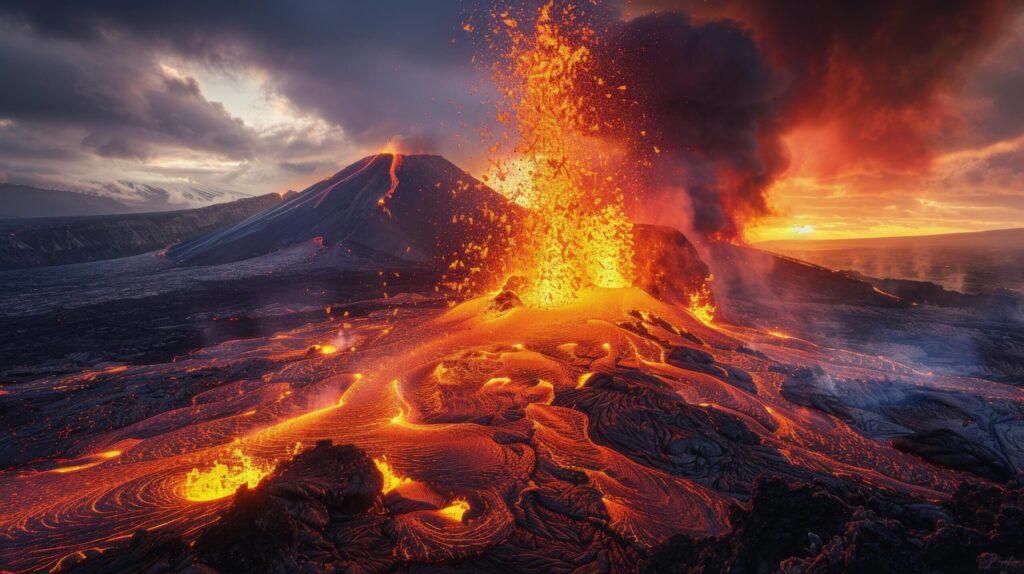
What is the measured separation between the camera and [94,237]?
63.0 metres

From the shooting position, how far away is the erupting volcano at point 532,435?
4.61 meters

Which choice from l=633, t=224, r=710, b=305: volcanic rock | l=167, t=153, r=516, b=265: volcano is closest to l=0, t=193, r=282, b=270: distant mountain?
l=167, t=153, r=516, b=265: volcano

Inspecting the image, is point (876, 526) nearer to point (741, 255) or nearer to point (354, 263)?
point (741, 255)

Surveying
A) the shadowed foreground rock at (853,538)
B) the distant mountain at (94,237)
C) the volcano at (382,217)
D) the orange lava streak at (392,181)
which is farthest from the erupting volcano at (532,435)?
the distant mountain at (94,237)

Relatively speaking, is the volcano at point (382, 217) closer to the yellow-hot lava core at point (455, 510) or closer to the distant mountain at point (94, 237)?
the distant mountain at point (94, 237)

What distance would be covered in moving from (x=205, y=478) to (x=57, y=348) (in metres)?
17.0

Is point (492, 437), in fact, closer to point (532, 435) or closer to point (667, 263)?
point (532, 435)

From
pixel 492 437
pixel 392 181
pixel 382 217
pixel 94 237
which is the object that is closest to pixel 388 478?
pixel 492 437

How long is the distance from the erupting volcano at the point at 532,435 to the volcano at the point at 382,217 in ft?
96.0

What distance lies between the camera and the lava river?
19.7ft

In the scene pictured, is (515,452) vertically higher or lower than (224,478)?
higher

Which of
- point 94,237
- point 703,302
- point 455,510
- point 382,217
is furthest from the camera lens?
point 94,237

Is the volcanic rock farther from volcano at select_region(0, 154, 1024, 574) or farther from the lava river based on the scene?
the lava river

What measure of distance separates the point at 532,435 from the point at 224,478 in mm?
5665
